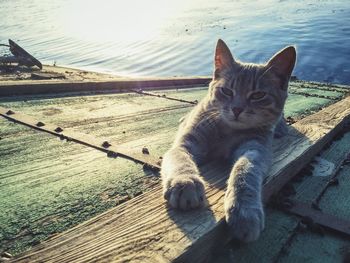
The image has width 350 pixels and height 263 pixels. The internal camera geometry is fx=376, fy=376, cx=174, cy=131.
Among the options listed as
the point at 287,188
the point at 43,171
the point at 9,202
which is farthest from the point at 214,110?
the point at 9,202

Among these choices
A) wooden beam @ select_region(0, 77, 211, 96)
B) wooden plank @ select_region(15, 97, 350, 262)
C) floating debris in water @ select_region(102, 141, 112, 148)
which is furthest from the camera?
wooden beam @ select_region(0, 77, 211, 96)

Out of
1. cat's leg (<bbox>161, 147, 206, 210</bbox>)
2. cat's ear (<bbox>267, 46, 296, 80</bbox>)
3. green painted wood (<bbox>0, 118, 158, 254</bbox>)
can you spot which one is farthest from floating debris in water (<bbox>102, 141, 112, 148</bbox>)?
cat's ear (<bbox>267, 46, 296, 80</bbox>)

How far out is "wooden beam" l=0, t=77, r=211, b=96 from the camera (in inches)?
197

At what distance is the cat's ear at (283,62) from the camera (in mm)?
3863

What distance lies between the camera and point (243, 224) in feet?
6.75

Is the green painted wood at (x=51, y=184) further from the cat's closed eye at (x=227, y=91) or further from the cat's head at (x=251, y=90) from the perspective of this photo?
the cat's closed eye at (x=227, y=91)

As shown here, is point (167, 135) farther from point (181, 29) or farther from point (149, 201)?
point (181, 29)

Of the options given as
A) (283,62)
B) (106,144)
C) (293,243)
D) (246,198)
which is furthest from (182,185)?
(283,62)

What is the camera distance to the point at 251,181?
2.46m

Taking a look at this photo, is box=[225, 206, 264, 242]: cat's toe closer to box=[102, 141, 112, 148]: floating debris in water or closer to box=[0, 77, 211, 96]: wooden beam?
box=[102, 141, 112, 148]: floating debris in water

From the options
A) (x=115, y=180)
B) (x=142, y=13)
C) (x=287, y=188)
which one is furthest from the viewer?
(x=142, y=13)

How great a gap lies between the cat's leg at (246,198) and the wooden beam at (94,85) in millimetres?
3374

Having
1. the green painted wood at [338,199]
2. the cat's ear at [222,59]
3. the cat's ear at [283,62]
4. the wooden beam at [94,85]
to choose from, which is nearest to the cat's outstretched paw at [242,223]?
the green painted wood at [338,199]

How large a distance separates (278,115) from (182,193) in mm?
2139
